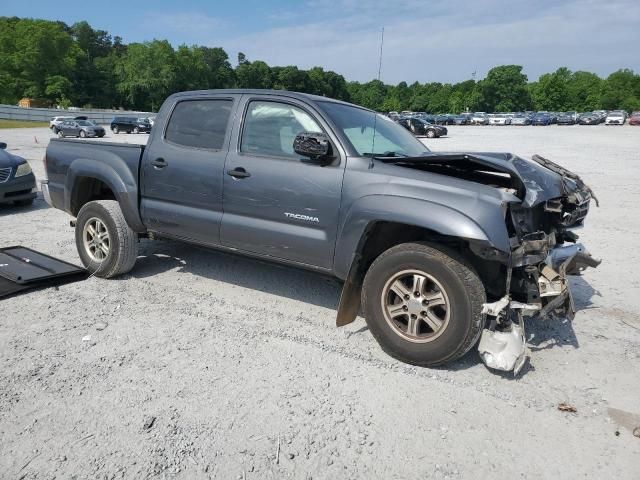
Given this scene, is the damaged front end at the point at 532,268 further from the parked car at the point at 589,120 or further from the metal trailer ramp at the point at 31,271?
the parked car at the point at 589,120

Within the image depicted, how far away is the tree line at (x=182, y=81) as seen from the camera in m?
85.0

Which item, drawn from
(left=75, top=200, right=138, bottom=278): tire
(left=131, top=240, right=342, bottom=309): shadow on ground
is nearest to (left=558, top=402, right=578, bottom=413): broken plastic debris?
(left=131, top=240, right=342, bottom=309): shadow on ground

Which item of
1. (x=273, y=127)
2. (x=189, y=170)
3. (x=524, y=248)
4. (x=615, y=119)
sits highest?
(x=615, y=119)

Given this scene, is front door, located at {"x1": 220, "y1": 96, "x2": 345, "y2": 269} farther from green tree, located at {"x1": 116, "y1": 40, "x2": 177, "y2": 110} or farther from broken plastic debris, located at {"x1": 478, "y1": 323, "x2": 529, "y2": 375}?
green tree, located at {"x1": 116, "y1": 40, "x2": 177, "y2": 110}

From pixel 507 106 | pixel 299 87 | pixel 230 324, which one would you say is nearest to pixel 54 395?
pixel 230 324

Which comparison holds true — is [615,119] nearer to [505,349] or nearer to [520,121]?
[520,121]

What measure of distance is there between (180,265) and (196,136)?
1724 millimetres

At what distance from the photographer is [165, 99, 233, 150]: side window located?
4.50 meters

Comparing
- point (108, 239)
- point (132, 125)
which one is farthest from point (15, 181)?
point (132, 125)

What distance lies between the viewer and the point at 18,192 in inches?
340

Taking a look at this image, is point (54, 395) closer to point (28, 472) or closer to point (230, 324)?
point (28, 472)

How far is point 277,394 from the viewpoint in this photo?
320 cm

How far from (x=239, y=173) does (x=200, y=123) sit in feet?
2.78

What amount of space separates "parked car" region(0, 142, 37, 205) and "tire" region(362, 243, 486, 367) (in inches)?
296
